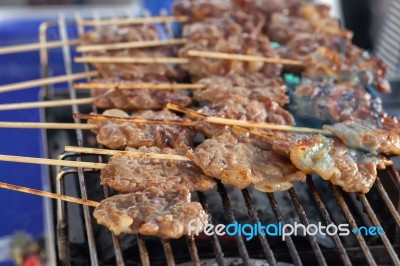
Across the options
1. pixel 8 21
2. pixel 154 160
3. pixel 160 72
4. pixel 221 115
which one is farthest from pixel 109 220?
pixel 8 21

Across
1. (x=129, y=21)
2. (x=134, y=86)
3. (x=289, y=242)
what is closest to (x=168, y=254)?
(x=289, y=242)

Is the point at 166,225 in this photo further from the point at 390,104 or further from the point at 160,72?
the point at 390,104

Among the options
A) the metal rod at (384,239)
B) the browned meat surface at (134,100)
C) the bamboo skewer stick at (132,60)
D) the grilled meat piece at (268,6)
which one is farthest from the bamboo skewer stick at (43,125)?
the grilled meat piece at (268,6)

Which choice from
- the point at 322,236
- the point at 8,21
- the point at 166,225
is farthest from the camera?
the point at 8,21

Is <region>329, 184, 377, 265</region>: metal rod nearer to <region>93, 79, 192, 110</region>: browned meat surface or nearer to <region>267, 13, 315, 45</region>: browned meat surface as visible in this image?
<region>93, 79, 192, 110</region>: browned meat surface

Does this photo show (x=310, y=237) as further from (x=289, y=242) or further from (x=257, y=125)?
(x=257, y=125)

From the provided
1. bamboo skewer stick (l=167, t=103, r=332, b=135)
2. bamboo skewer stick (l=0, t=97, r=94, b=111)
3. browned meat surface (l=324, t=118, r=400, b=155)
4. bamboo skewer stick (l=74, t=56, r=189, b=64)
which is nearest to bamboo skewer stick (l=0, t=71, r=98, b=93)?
bamboo skewer stick (l=74, t=56, r=189, b=64)
